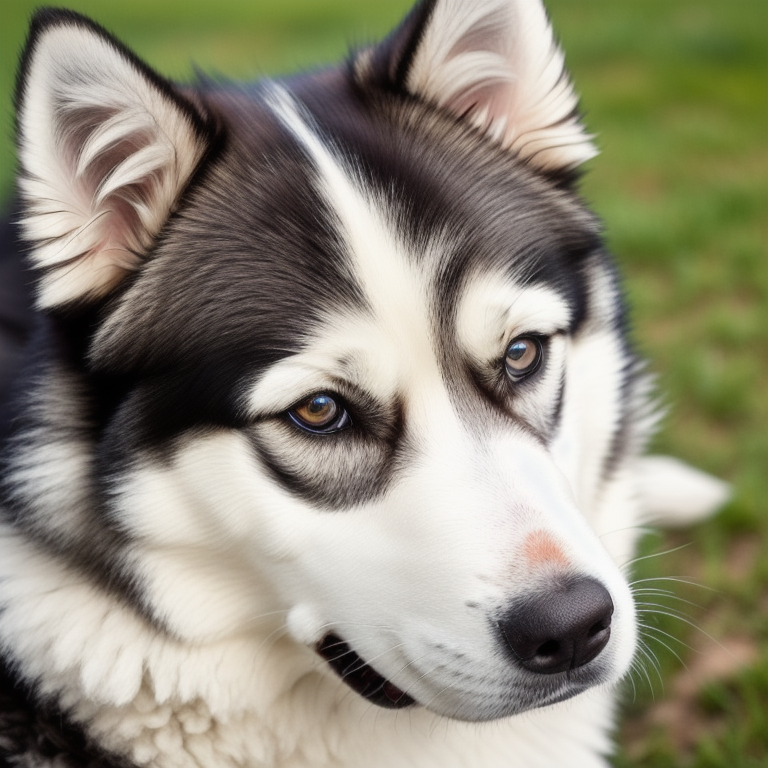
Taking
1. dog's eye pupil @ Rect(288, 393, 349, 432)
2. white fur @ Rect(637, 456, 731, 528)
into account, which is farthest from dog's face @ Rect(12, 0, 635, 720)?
white fur @ Rect(637, 456, 731, 528)

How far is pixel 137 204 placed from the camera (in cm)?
239

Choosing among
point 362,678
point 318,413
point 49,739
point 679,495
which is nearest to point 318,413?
point 318,413

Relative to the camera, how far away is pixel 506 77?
8.99 ft

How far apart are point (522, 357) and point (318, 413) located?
60 cm

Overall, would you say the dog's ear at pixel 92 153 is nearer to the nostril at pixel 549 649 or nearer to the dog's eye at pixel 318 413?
the dog's eye at pixel 318 413

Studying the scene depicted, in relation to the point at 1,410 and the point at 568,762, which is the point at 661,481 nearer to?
the point at 568,762

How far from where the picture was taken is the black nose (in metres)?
2.09

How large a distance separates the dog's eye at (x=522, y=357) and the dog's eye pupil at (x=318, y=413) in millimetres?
485

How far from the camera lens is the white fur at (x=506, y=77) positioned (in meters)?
2.58

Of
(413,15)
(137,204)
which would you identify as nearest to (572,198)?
(413,15)

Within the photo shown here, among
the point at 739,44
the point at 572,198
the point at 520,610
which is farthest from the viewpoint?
the point at 739,44

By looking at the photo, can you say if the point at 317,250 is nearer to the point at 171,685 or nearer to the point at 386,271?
the point at 386,271

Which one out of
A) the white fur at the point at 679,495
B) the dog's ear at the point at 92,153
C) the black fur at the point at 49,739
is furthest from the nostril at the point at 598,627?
the white fur at the point at 679,495

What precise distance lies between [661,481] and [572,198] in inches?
71.4
